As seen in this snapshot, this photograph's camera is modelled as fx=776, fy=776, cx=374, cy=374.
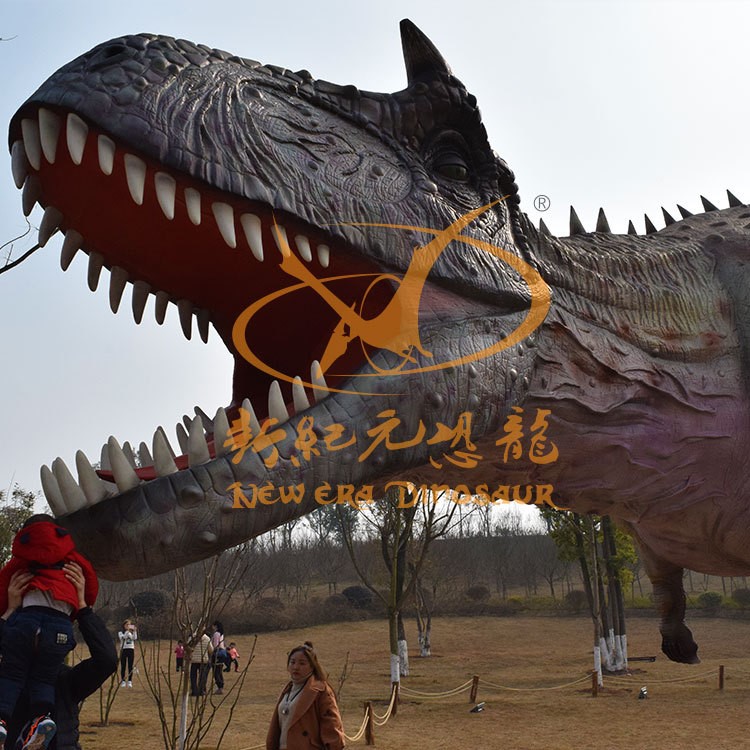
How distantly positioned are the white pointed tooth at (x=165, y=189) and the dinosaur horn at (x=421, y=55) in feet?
3.50

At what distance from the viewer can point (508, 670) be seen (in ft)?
79.8

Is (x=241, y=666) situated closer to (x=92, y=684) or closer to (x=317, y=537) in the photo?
(x=92, y=684)

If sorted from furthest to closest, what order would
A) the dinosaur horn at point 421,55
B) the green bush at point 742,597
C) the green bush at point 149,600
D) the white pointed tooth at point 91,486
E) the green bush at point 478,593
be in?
1. the green bush at point 478,593
2. the green bush at point 742,597
3. the green bush at point 149,600
4. the dinosaur horn at point 421,55
5. the white pointed tooth at point 91,486

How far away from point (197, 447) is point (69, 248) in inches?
30.2

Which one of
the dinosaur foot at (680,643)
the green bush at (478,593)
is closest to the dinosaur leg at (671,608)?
the dinosaur foot at (680,643)

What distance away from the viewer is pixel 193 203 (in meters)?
1.96

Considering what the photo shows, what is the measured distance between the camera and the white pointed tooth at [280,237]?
207 centimetres

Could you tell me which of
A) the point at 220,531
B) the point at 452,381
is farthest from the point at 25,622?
the point at 452,381

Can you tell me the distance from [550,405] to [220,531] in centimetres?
131

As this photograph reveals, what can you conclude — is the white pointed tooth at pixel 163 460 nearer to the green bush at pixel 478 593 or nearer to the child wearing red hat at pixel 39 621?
the child wearing red hat at pixel 39 621

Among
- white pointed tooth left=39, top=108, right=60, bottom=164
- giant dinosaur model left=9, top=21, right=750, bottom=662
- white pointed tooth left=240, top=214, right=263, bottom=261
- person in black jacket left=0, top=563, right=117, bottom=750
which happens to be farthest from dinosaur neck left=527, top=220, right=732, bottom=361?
person in black jacket left=0, top=563, right=117, bottom=750

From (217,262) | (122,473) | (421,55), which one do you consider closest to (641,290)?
(421,55)

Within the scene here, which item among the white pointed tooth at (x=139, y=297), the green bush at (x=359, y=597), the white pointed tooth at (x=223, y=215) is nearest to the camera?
the white pointed tooth at (x=223, y=215)

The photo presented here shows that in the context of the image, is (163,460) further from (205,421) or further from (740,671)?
(740,671)
